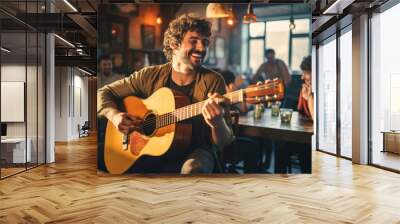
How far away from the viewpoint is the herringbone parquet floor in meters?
3.93

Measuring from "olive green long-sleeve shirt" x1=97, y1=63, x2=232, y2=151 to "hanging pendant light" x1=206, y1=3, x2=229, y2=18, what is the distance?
2.90 feet

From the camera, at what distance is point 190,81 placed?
627 cm

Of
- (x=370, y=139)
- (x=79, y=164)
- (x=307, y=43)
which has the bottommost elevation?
(x=79, y=164)

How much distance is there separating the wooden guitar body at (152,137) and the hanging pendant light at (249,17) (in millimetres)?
1589

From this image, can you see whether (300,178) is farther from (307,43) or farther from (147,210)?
(147,210)

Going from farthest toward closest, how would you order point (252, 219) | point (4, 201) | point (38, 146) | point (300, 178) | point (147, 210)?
1. point (38, 146)
2. point (300, 178)
3. point (4, 201)
4. point (147, 210)
5. point (252, 219)

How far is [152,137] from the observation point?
626 cm

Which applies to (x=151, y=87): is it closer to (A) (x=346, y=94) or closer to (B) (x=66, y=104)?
(A) (x=346, y=94)

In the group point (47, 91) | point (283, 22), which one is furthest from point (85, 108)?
point (283, 22)

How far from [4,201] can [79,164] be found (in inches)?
130

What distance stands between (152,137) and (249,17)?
8.12ft

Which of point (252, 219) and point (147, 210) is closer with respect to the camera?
point (252, 219)

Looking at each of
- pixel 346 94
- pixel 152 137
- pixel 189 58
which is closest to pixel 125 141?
pixel 152 137

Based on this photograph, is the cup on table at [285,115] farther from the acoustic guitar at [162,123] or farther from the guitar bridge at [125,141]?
the guitar bridge at [125,141]
